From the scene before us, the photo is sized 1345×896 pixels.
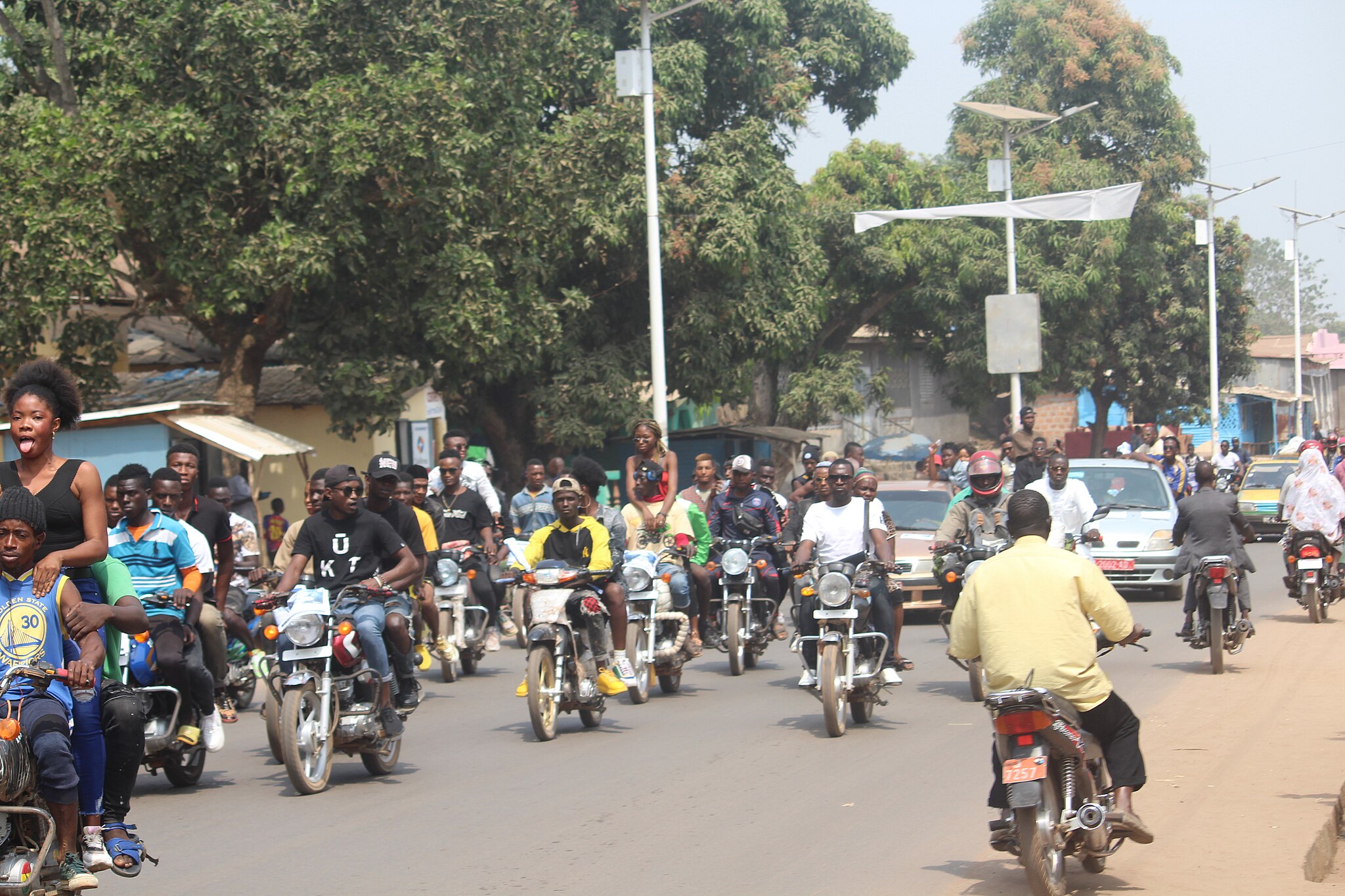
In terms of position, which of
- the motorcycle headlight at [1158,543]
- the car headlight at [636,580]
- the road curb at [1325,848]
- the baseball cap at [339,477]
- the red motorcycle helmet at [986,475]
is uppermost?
the baseball cap at [339,477]

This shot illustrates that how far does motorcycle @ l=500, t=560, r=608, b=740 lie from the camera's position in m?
9.96

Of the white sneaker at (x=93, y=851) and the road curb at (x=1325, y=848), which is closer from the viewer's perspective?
the white sneaker at (x=93, y=851)

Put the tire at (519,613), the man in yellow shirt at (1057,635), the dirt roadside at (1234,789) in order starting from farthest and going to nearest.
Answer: the tire at (519,613) → the dirt roadside at (1234,789) → the man in yellow shirt at (1057,635)

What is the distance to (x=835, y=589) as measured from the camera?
995 centimetres

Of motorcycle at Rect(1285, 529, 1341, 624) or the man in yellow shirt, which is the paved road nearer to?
the man in yellow shirt

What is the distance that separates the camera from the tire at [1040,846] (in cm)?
564

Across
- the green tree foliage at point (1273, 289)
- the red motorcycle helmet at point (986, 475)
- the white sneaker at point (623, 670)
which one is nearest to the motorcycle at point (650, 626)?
the white sneaker at point (623, 670)

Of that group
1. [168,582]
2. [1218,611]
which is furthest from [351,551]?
[1218,611]

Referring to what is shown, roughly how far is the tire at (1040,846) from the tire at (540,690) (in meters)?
4.59

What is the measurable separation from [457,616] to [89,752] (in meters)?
8.07

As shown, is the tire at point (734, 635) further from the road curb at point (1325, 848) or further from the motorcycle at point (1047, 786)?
the motorcycle at point (1047, 786)

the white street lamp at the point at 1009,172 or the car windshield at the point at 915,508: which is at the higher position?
the white street lamp at the point at 1009,172

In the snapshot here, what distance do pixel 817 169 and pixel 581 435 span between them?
1407 cm

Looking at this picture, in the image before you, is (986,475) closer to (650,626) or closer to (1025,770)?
(650,626)
